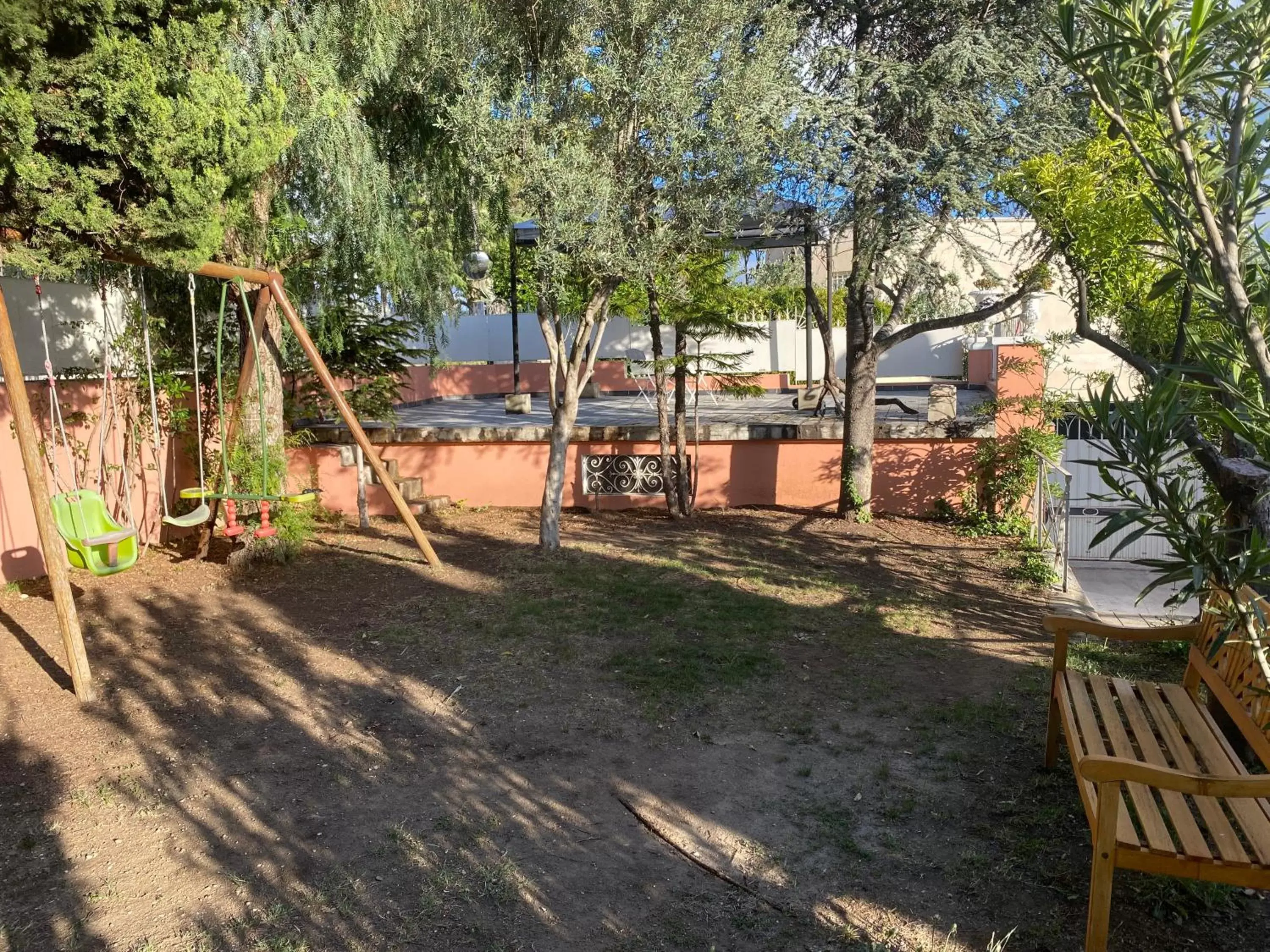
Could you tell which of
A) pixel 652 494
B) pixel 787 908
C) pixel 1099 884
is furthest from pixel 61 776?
pixel 652 494

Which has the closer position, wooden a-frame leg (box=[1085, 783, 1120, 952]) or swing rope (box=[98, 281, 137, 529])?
wooden a-frame leg (box=[1085, 783, 1120, 952])

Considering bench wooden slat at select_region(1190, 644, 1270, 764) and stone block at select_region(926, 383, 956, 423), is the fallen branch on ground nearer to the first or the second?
bench wooden slat at select_region(1190, 644, 1270, 764)

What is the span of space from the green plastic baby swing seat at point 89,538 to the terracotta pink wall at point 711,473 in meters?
3.91

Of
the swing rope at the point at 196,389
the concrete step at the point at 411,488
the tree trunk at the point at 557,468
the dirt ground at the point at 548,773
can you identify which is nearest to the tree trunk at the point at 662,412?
→ the tree trunk at the point at 557,468

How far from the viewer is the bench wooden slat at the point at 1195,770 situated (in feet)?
9.54

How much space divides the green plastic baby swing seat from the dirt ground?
0.57 m

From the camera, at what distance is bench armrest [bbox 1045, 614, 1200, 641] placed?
4406 millimetres

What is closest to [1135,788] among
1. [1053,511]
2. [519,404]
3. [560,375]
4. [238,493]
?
[1053,511]

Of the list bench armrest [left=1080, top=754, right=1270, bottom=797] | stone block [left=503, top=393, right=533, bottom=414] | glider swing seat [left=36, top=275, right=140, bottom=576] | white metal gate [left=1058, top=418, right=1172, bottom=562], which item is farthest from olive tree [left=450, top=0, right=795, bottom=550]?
stone block [left=503, top=393, right=533, bottom=414]

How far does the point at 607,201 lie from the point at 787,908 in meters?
5.80

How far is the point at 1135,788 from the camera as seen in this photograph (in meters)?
3.44

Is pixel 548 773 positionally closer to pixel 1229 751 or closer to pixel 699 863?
pixel 699 863

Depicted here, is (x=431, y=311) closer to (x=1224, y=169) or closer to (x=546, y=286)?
(x=546, y=286)

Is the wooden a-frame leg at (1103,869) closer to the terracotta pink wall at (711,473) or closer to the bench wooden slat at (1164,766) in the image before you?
the bench wooden slat at (1164,766)
